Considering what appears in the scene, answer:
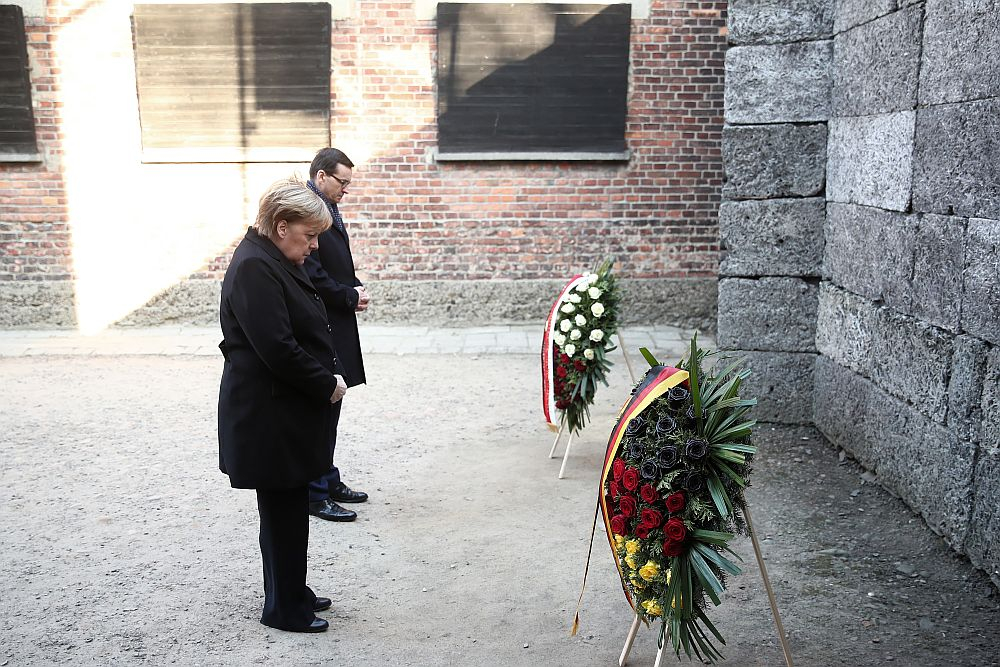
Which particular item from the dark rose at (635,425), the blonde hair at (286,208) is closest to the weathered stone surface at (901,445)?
the dark rose at (635,425)

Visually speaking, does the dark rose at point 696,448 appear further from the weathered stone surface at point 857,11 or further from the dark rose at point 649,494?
the weathered stone surface at point 857,11

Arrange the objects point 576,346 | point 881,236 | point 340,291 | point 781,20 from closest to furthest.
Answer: point 340,291, point 881,236, point 576,346, point 781,20

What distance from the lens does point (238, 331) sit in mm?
3678

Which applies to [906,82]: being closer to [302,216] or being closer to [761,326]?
[761,326]

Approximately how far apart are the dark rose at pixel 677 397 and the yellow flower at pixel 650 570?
0.58 metres

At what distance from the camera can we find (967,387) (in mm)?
4707

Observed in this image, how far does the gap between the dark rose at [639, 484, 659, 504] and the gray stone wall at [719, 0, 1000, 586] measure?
2.12m

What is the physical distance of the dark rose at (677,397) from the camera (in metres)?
3.36

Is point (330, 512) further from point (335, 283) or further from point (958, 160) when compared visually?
point (958, 160)

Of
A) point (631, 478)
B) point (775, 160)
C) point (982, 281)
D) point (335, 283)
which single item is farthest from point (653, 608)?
point (775, 160)

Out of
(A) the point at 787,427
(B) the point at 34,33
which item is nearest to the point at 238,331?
(A) the point at 787,427

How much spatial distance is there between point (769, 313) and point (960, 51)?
2.50 m

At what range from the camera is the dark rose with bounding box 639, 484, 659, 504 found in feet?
10.8

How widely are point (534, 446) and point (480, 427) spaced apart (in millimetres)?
607
